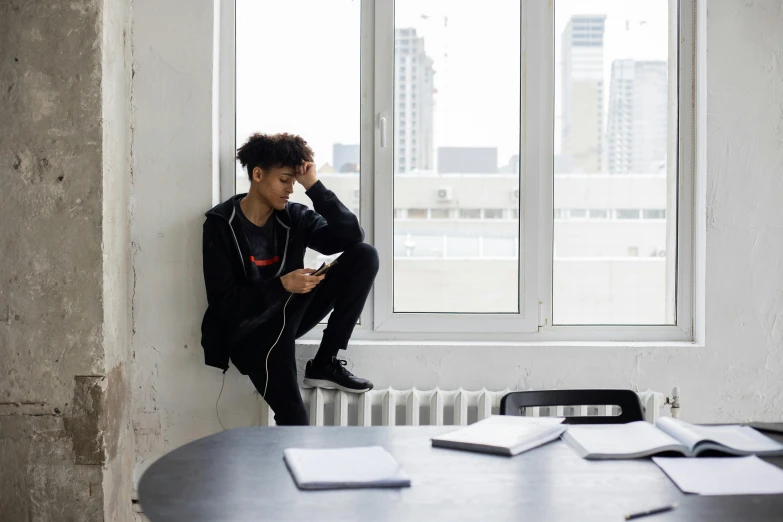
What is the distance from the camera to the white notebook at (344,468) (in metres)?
1.42

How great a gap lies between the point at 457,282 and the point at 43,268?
170 cm

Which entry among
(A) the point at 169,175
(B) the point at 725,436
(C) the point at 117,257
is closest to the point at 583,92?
(A) the point at 169,175

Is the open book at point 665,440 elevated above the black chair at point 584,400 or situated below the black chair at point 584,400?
above

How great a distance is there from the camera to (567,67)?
3.37 meters

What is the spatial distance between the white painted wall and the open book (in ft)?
4.41

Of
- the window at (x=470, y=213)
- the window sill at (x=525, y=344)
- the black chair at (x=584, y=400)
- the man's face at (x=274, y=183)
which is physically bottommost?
the black chair at (x=584, y=400)

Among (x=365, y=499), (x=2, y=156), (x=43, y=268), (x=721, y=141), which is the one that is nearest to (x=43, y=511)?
(x=43, y=268)

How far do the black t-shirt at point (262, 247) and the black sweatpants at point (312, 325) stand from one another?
0.59 feet

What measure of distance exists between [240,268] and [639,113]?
1.90 meters

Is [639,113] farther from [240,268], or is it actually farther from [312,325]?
[240,268]

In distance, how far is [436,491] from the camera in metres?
1.41

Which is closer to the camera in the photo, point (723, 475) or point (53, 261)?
point (723, 475)

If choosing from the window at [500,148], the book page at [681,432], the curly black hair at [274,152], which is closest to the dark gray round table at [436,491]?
the book page at [681,432]

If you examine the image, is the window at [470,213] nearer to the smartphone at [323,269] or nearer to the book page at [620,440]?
the smartphone at [323,269]
